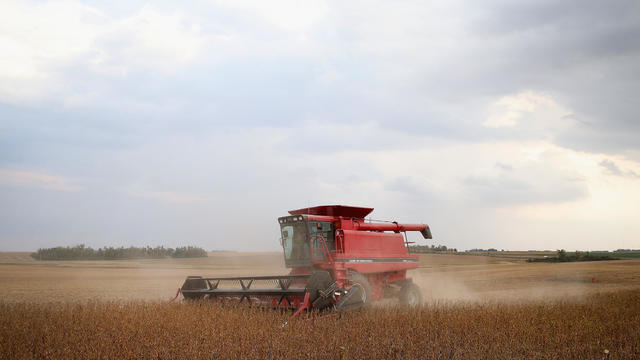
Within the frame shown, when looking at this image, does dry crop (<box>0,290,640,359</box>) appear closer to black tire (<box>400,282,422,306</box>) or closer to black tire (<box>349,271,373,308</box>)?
black tire (<box>349,271,373,308</box>)

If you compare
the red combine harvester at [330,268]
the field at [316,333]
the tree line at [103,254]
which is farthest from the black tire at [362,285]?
the tree line at [103,254]

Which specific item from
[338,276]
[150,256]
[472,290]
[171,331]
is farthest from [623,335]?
[150,256]

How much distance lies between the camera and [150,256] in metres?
44.4

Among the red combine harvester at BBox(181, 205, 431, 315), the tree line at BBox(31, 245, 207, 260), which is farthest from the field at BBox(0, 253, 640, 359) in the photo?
the tree line at BBox(31, 245, 207, 260)

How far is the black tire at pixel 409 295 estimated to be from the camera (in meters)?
13.3

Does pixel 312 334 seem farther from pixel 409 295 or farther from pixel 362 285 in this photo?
pixel 409 295

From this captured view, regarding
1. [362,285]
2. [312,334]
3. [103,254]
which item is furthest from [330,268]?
[103,254]

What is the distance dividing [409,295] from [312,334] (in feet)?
21.5

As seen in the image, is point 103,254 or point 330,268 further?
point 103,254

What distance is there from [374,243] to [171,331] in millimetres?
6332

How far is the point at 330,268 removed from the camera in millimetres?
11016

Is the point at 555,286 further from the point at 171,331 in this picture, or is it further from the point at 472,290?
the point at 171,331

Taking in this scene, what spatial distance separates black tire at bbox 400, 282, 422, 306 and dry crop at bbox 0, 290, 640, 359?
2995mm

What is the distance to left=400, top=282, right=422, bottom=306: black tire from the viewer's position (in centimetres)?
1327
